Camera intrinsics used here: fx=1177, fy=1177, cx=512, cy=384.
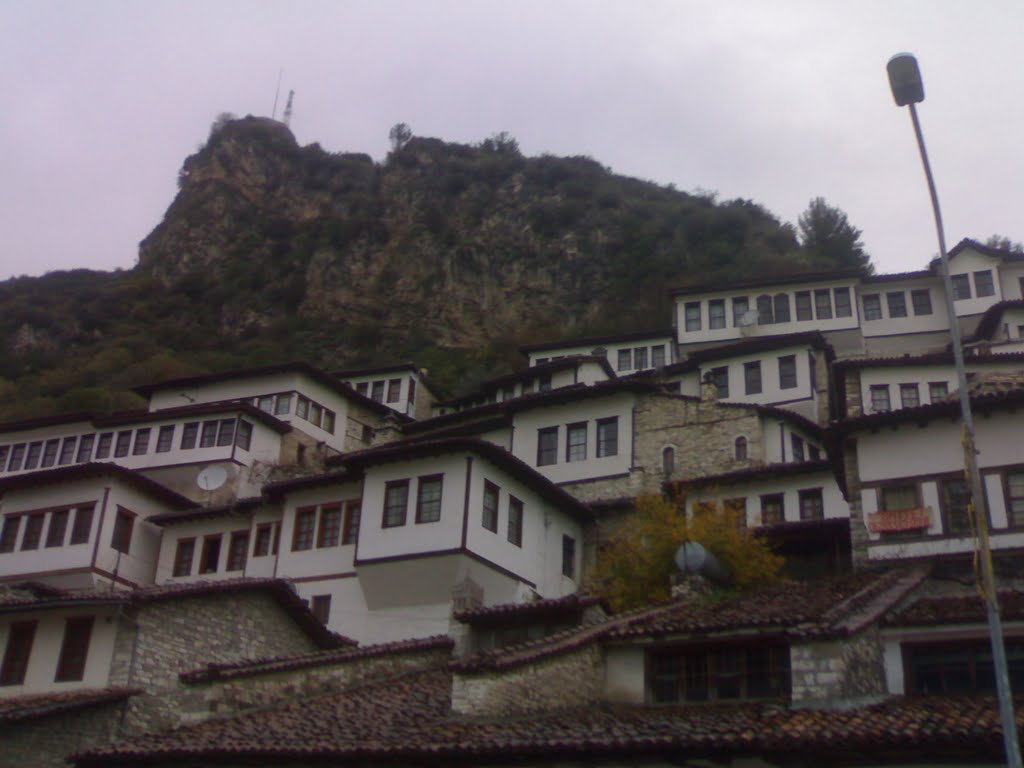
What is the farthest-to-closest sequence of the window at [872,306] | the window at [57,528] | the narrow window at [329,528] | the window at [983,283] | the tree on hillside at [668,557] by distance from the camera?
the window at [872,306]
the window at [983,283]
the window at [57,528]
the narrow window at [329,528]
the tree on hillside at [668,557]

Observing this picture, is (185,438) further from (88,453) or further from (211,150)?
(211,150)

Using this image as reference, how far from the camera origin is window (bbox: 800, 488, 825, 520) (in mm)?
36125

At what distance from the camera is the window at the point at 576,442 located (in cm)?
4291

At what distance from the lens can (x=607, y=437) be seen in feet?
141

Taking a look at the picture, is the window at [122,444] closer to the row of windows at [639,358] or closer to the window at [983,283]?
the row of windows at [639,358]

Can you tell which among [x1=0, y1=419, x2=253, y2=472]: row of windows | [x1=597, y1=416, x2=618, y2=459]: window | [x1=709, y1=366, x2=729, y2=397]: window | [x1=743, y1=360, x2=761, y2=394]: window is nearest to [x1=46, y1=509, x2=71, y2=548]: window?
[x1=0, y1=419, x2=253, y2=472]: row of windows

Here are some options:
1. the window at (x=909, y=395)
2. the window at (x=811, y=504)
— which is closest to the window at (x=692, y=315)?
the window at (x=909, y=395)

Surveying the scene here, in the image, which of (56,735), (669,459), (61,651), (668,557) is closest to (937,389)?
(669,459)

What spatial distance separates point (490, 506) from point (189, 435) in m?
22.0

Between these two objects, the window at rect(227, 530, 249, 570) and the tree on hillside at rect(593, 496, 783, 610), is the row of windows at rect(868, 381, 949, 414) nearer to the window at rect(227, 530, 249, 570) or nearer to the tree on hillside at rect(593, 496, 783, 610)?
the tree on hillside at rect(593, 496, 783, 610)

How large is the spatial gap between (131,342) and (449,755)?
8162 centimetres

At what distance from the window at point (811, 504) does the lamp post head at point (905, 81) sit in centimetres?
2297

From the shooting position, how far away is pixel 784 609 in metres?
20.0

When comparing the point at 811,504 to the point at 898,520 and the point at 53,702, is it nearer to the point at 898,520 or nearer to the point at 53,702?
the point at 898,520
